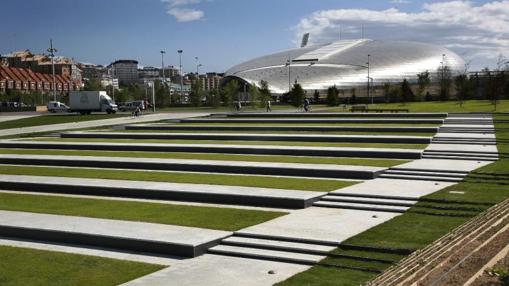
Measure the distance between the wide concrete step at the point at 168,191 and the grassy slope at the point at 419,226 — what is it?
2.47 metres

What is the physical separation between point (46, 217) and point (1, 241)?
1.19 metres

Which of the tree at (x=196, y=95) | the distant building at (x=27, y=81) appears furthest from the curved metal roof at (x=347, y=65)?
the distant building at (x=27, y=81)

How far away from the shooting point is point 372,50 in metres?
111

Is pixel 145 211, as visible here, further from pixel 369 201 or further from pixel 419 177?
pixel 419 177

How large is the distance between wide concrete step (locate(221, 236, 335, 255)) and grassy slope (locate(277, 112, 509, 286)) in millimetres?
299

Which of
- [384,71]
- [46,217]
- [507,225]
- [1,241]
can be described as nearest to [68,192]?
[46,217]

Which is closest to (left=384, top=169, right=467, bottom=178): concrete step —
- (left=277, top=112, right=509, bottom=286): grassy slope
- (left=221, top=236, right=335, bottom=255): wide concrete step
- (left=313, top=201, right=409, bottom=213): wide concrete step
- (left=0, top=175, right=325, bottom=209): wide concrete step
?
(left=277, top=112, right=509, bottom=286): grassy slope

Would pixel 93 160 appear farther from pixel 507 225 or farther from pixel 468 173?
pixel 507 225

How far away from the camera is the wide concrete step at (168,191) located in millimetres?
11812

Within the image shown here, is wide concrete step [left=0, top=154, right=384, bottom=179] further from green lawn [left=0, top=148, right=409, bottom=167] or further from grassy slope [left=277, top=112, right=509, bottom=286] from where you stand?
grassy slope [left=277, top=112, right=509, bottom=286]

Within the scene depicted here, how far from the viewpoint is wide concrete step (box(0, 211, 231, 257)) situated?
346 inches

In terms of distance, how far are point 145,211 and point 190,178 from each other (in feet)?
12.1

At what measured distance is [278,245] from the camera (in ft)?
28.8

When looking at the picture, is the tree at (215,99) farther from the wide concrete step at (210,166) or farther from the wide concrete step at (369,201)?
the wide concrete step at (369,201)
